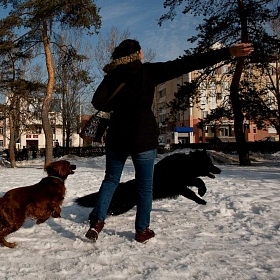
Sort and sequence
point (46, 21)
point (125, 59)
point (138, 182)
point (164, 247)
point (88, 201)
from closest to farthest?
point (164, 247)
point (125, 59)
point (138, 182)
point (88, 201)
point (46, 21)

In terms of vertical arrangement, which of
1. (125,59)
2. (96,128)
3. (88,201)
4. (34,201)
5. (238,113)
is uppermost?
(238,113)

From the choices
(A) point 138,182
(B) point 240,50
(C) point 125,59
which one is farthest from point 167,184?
(B) point 240,50

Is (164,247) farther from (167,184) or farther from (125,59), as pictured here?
(125,59)

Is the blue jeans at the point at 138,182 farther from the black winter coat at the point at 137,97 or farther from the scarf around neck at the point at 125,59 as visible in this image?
the scarf around neck at the point at 125,59

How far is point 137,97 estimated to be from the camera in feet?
11.3

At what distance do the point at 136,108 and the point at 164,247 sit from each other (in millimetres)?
1325

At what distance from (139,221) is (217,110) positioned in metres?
16.1

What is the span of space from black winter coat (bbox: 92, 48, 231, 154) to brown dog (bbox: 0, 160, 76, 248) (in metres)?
0.80

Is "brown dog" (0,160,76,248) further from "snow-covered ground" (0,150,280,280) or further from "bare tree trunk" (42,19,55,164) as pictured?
"bare tree trunk" (42,19,55,164)

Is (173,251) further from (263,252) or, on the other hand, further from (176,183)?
(176,183)

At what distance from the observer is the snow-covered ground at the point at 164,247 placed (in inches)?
106

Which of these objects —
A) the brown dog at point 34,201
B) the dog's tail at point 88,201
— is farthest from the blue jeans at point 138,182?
the dog's tail at point 88,201

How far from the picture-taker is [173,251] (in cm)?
322

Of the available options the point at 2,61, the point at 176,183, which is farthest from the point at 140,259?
the point at 2,61
